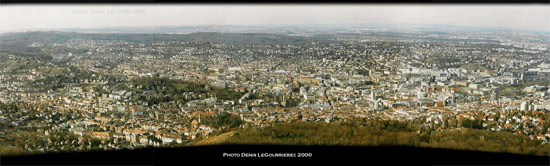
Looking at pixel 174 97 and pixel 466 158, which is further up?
pixel 174 97

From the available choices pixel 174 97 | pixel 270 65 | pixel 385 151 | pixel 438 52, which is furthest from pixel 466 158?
pixel 174 97

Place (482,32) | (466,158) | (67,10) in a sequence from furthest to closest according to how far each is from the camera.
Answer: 1. (482,32)
2. (67,10)
3. (466,158)

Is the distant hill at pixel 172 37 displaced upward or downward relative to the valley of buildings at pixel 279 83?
upward

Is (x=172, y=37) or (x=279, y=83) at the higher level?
(x=172, y=37)

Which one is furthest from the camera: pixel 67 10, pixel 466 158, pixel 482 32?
pixel 482 32

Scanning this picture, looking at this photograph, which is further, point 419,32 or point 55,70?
point 55,70

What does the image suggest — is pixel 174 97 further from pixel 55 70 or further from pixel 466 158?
pixel 466 158

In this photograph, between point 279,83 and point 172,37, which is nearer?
point 172,37

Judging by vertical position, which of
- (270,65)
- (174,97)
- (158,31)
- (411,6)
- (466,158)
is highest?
(411,6)

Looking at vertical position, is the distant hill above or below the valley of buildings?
above

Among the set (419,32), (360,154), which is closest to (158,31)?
(360,154)
